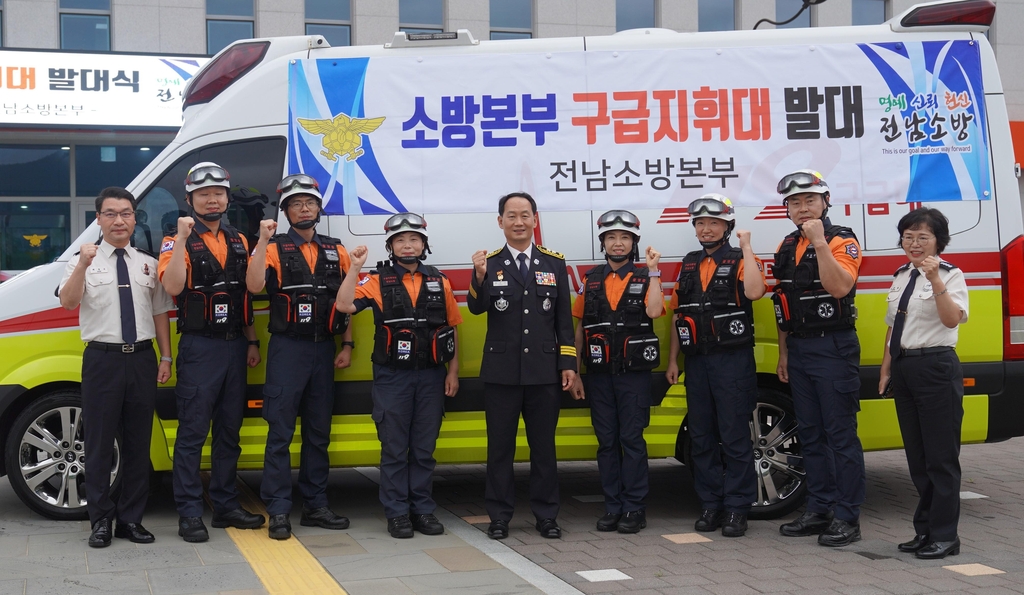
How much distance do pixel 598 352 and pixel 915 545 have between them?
6.67 feet

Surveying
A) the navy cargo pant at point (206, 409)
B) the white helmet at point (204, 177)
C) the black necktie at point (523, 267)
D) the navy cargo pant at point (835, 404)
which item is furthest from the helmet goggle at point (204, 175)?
the navy cargo pant at point (835, 404)

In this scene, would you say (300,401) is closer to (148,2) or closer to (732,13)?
(148,2)

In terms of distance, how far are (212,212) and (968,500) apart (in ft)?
17.8

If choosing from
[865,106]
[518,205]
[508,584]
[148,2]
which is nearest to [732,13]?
[148,2]

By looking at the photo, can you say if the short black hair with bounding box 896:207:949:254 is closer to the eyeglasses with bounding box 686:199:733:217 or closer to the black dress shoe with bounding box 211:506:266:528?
the eyeglasses with bounding box 686:199:733:217

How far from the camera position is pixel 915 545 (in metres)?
5.17

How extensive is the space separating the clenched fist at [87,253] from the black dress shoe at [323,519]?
1952 millimetres

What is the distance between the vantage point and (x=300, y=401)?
18.6ft

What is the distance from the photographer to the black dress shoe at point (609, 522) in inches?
226

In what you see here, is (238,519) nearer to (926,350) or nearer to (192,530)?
(192,530)

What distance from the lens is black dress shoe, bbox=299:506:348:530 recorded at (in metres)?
5.75

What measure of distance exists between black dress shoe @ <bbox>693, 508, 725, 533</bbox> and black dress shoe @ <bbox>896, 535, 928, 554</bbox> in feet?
3.44

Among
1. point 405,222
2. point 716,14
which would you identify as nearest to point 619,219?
point 405,222

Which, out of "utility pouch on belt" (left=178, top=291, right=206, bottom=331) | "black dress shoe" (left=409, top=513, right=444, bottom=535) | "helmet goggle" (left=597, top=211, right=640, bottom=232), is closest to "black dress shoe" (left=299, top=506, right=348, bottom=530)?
"black dress shoe" (left=409, top=513, right=444, bottom=535)
